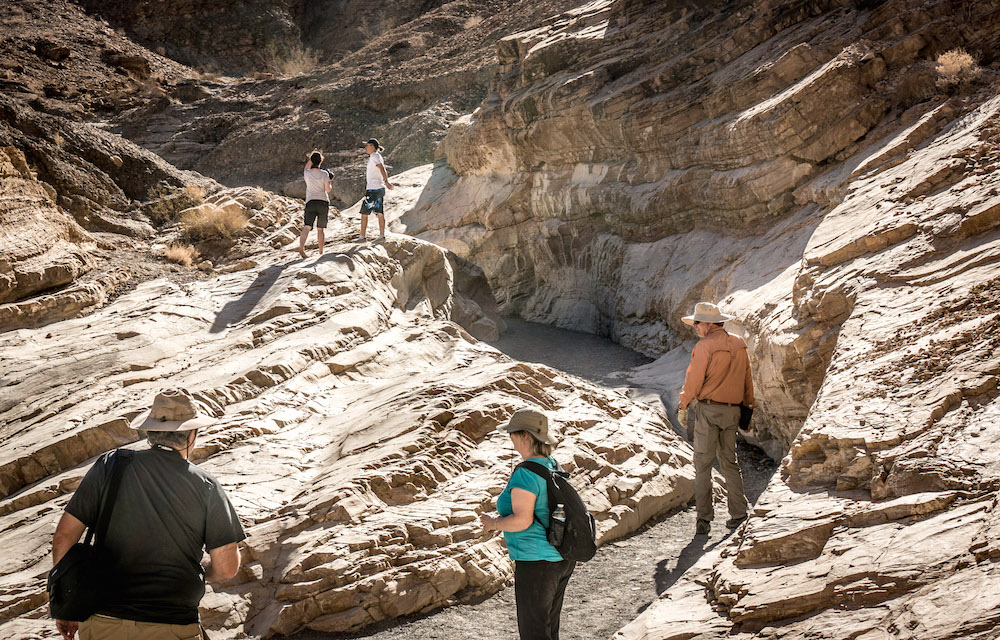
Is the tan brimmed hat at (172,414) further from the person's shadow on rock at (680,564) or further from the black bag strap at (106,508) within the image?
the person's shadow on rock at (680,564)

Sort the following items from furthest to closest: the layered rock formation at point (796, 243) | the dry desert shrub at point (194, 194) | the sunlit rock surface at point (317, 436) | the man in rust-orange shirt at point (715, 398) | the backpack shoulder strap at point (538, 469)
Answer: the dry desert shrub at point (194, 194)
the man in rust-orange shirt at point (715, 398)
the sunlit rock surface at point (317, 436)
the layered rock formation at point (796, 243)
the backpack shoulder strap at point (538, 469)

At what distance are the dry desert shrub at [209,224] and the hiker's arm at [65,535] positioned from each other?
10289 millimetres

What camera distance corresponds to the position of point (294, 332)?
9906 millimetres

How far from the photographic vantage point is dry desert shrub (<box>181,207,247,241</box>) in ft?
43.6

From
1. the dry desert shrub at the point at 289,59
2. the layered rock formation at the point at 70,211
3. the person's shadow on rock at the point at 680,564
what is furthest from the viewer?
the dry desert shrub at the point at 289,59

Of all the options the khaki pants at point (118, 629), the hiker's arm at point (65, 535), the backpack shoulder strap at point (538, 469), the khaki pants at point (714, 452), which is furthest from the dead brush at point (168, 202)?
the backpack shoulder strap at point (538, 469)

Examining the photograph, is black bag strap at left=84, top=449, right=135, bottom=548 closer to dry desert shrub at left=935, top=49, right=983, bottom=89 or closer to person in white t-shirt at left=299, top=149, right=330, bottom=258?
person in white t-shirt at left=299, top=149, right=330, bottom=258

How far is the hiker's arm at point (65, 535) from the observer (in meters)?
3.59

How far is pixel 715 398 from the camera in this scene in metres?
7.09

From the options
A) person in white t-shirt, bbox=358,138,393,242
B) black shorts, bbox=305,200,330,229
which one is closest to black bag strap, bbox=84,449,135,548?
black shorts, bbox=305,200,330,229

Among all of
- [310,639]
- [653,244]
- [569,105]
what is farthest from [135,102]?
[310,639]

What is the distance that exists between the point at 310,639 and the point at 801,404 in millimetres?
5727

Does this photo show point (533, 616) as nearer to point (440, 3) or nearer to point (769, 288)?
point (769, 288)

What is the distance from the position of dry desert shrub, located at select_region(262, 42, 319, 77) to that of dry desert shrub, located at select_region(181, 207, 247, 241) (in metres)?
28.8
